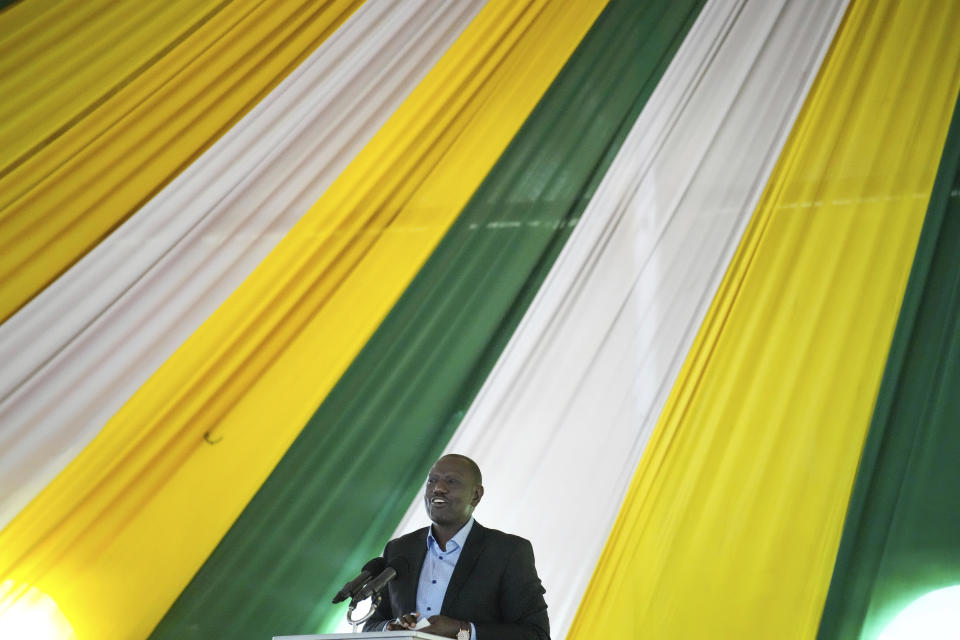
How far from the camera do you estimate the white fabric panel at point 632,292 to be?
394cm

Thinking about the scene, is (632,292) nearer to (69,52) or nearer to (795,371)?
(795,371)

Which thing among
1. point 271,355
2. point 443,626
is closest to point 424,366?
point 271,355

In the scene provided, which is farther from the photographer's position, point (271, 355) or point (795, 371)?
Result: point (271, 355)

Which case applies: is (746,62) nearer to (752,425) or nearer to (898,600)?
(752,425)

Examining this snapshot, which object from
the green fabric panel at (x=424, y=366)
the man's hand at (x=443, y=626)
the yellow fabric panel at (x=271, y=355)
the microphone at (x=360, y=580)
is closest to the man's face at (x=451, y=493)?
the microphone at (x=360, y=580)

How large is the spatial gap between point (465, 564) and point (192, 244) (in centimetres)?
185

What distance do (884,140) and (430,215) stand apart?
6.08ft

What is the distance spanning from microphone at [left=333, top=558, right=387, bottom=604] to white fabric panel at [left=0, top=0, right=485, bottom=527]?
4.44 ft

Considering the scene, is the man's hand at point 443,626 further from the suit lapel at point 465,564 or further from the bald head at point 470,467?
the bald head at point 470,467

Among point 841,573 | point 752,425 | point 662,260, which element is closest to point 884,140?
point 662,260

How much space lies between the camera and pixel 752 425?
12.7 feet

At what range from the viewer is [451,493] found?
3.02 meters

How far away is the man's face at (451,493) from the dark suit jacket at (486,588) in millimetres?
66

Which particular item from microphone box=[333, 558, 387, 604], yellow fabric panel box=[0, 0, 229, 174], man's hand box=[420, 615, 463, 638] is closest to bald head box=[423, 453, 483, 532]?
microphone box=[333, 558, 387, 604]
